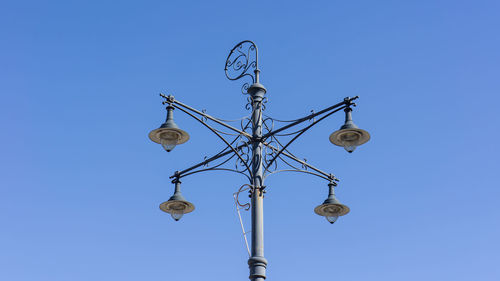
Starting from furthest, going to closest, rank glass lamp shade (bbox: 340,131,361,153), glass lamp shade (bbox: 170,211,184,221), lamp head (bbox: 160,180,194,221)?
glass lamp shade (bbox: 170,211,184,221) < lamp head (bbox: 160,180,194,221) < glass lamp shade (bbox: 340,131,361,153)

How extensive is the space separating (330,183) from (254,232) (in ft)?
8.19

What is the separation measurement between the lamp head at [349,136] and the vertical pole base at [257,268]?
2003 millimetres

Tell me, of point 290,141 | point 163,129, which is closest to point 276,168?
point 290,141

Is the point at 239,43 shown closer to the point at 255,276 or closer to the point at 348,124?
the point at 348,124

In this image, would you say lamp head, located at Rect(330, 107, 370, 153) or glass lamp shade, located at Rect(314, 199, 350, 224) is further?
glass lamp shade, located at Rect(314, 199, 350, 224)

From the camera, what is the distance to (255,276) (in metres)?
9.22

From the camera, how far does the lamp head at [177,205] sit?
11.4 m

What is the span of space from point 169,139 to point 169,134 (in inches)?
3.1

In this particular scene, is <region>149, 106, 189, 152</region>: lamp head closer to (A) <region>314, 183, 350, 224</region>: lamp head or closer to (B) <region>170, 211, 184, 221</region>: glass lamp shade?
(B) <region>170, 211, 184, 221</region>: glass lamp shade

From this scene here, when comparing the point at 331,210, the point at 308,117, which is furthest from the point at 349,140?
the point at 331,210

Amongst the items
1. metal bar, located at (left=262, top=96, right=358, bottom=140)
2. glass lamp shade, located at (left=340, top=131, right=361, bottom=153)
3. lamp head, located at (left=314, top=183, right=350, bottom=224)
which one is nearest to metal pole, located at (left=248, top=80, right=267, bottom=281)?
metal bar, located at (left=262, top=96, right=358, bottom=140)

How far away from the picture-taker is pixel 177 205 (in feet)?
37.7

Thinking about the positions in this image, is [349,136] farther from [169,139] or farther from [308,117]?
[169,139]

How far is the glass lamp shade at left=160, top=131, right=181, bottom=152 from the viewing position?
10289 mm
